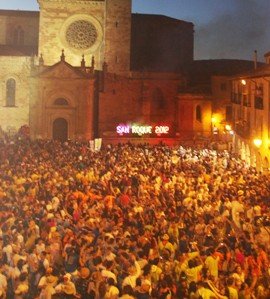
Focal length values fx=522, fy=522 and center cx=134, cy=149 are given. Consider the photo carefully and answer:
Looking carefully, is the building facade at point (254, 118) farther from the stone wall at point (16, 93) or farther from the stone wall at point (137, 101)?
the stone wall at point (16, 93)

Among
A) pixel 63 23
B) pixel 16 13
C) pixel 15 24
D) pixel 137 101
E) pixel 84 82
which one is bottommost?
pixel 137 101

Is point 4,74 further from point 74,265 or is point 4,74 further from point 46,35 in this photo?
point 74,265

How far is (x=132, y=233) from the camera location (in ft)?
42.4

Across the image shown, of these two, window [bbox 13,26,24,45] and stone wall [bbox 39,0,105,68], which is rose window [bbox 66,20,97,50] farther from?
window [bbox 13,26,24,45]

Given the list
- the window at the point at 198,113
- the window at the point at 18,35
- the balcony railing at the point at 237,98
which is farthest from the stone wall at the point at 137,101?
the window at the point at 18,35

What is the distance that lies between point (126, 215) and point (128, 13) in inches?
1278

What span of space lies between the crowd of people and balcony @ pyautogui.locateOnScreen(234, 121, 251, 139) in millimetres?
10478

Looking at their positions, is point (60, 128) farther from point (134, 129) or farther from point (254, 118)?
point (254, 118)

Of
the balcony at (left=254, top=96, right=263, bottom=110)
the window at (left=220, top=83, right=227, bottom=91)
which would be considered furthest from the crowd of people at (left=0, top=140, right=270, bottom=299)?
the window at (left=220, top=83, right=227, bottom=91)

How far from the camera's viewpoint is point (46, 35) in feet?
148

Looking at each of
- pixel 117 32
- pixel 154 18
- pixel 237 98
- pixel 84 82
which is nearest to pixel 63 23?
pixel 117 32

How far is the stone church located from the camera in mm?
43031

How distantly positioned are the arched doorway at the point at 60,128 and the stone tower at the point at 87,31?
552 centimetres

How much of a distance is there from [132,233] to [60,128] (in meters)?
31.5
